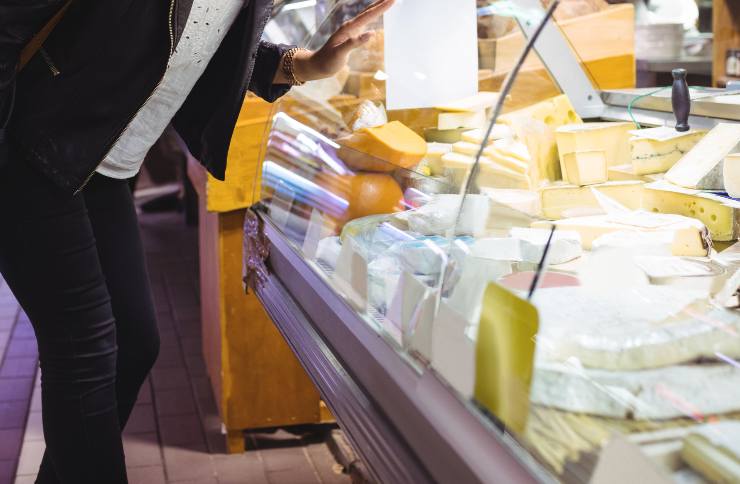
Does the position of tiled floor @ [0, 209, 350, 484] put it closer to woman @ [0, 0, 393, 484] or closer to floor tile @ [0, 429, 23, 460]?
floor tile @ [0, 429, 23, 460]

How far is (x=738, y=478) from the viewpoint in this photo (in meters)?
0.81

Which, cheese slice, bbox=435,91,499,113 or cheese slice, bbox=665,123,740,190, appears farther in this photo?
cheese slice, bbox=435,91,499,113

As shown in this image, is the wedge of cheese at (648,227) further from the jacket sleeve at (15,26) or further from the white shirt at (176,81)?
the jacket sleeve at (15,26)

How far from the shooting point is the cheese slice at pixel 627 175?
6.91 ft

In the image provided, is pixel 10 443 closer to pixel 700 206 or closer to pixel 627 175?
pixel 627 175

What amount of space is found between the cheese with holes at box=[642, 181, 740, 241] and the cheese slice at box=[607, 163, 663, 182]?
0.34 feet

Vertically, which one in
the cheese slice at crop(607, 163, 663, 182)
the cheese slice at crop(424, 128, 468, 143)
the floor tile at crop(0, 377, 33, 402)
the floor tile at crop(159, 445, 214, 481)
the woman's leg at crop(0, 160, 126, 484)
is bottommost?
the floor tile at crop(159, 445, 214, 481)

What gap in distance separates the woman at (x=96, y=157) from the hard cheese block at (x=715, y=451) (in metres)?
1.18

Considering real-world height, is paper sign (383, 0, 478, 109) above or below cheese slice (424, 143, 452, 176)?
above

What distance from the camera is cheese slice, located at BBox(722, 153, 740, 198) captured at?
1859mm

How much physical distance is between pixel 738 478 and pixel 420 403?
0.52 metres

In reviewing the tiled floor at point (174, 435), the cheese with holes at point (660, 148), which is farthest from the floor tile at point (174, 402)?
the cheese with holes at point (660, 148)

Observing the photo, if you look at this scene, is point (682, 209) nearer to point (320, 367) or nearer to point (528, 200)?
point (528, 200)

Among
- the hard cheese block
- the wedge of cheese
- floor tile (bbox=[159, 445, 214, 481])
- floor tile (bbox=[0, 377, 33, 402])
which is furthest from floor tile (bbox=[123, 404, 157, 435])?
the hard cheese block
